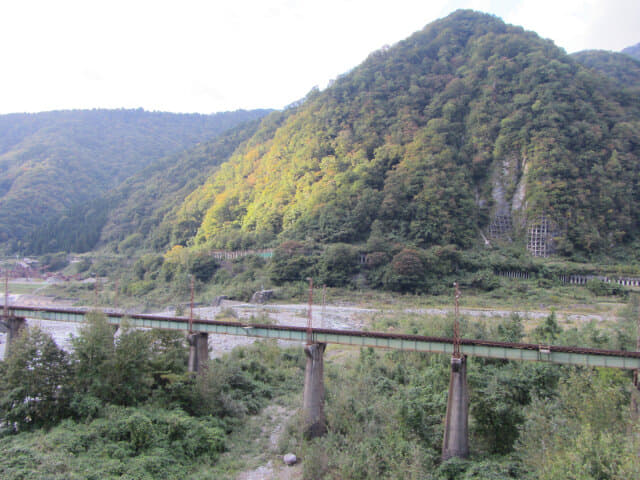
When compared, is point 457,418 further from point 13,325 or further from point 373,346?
point 13,325

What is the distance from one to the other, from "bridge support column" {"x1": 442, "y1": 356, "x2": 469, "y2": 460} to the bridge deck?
1839 millimetres

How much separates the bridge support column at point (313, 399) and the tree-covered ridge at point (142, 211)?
286 ft

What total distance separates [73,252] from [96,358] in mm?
87353

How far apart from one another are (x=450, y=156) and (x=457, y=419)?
6814 cm

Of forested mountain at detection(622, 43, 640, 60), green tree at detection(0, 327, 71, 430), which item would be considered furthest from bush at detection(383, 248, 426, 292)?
forested mountain at detection(622, 43, 640, 60)

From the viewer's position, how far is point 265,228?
90.7 metres

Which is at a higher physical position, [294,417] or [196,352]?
[196,352]

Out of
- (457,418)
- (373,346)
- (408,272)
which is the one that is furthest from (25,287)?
(457,418)

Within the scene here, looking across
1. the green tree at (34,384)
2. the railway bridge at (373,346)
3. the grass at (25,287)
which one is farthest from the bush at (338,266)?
the grass at (25,287)

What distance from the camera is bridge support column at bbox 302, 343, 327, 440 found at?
26766mm

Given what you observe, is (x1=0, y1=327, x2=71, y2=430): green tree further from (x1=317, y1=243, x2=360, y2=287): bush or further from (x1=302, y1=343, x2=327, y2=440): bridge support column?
(x1=317, y1=243, x2=360, y2=287): bush

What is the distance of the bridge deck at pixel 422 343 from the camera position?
71.8ft

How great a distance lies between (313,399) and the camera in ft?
88.2

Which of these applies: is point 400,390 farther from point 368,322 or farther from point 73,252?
point 73,252
